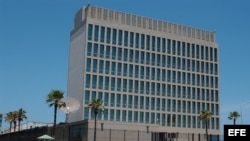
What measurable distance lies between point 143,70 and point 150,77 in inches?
121

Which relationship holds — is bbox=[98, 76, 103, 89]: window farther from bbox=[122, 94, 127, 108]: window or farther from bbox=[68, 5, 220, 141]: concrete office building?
bbox=[122, 94, 127, 108]: window

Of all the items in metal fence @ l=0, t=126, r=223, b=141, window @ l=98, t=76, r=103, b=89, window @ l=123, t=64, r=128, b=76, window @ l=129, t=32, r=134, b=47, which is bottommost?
metal fence @ l=0, t=126, r=223, b=141

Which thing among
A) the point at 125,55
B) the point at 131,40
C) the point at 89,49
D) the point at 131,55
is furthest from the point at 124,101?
the point at 131,40

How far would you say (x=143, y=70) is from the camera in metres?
123

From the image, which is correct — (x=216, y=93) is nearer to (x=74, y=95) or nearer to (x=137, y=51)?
(x=137, y=51)

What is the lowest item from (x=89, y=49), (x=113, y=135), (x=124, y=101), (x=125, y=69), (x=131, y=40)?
(x=113, y=135)

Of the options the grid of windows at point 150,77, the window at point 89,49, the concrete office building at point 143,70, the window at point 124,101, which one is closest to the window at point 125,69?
the grid of windows at point 150,77

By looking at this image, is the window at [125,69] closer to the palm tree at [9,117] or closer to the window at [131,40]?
the window at [131,40]

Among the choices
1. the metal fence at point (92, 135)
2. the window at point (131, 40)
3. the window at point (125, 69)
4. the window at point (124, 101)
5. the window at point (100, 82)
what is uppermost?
the window at point (131, 40)

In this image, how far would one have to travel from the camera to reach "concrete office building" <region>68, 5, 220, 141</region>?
115125mm

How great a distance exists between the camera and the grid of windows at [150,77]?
116 m

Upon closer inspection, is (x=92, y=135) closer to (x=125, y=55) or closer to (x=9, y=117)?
(x=125, y=55)

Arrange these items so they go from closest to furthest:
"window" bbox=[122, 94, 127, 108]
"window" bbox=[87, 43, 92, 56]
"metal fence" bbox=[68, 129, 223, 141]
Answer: "metal fence" bbox=[68, 129, 223, 141]
"window" bbox=[87, 43, 92, 56]
"window" bbox=[122, 94, 127, 108]

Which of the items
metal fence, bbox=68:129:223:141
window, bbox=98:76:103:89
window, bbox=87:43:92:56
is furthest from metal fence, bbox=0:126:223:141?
window, bbox=87:43:92:56
